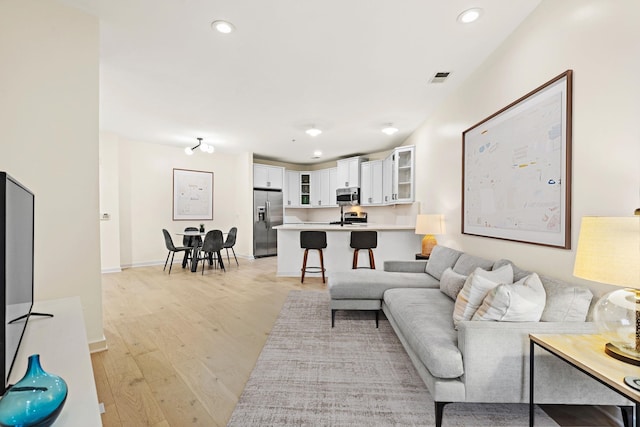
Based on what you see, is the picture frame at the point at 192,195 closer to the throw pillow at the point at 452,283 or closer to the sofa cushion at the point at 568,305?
the throw pillow at the point at 452,283

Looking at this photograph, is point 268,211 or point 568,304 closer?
point 568,304

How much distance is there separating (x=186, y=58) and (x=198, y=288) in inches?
127

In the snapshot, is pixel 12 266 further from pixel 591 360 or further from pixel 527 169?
pixel 527 169

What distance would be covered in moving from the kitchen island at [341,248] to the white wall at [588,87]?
2313mm

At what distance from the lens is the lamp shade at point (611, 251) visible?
1.13 metres

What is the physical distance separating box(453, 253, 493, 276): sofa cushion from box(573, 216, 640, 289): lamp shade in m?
1.28

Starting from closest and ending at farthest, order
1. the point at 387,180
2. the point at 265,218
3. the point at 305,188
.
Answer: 1. the point at 387,180
2. the point at 265,218
3. the point at 305,188

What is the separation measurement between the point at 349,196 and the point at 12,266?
647 cm

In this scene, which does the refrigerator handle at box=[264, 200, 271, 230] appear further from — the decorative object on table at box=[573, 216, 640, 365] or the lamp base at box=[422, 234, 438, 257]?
the decorative object on table at box=[573, 216, 640, 365]

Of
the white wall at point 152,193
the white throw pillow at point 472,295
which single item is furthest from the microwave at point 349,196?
the white throw pillow at point 472,295

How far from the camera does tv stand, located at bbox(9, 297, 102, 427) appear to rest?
846 mm

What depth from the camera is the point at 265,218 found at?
7.65 metres

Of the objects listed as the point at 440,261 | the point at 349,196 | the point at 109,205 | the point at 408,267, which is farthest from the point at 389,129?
the point at 109,205

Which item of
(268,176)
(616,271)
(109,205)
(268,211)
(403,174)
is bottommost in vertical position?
(616,271)
